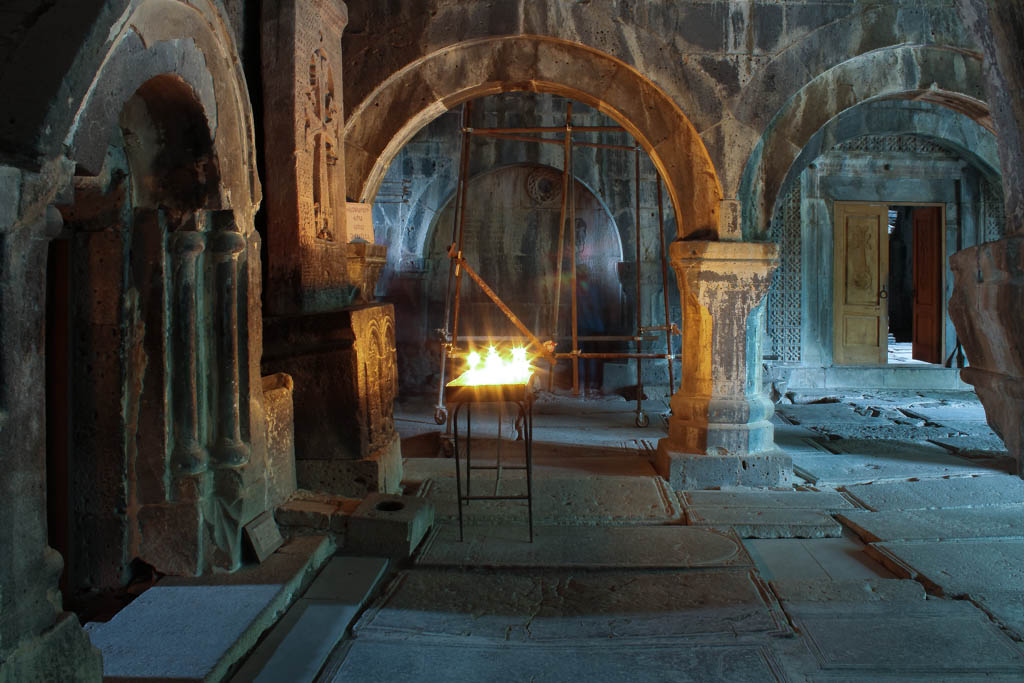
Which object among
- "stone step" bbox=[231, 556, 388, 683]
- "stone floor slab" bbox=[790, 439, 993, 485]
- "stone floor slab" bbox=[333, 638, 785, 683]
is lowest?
"stone floor slab" bbox=[333, 638, 785, 683]

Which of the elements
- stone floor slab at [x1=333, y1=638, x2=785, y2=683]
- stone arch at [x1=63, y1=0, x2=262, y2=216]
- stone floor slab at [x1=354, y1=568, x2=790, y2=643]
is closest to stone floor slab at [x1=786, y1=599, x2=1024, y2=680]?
stone floor slab at [x1=354, y1=568, x2=790, y2=643]

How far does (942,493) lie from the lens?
4.42m

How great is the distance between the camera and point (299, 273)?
389 cm

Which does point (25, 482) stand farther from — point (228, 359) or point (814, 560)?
point (814, 560)

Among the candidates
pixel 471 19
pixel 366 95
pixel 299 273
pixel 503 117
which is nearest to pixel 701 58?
pixel 471 19

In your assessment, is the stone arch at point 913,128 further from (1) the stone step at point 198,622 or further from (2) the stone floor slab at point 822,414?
(1) the stone step at point 198,622

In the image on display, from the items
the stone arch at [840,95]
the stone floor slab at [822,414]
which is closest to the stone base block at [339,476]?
the stone arch at [840,95]

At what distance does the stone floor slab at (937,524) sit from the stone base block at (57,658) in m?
3.36

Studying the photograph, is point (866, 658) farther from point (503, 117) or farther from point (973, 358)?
point (503, 117)

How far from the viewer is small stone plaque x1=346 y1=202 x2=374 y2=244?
4.68 m

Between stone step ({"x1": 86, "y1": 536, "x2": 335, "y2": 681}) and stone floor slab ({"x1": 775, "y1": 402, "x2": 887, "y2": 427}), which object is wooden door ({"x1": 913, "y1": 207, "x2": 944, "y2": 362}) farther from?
stone step ({"x1": 86, "y1": 536, "x2": 335, "y2": 681})

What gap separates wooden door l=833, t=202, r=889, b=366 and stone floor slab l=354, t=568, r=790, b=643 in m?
6.86

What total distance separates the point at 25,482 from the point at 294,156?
2.45 m

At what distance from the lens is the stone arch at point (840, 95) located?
4727mm
